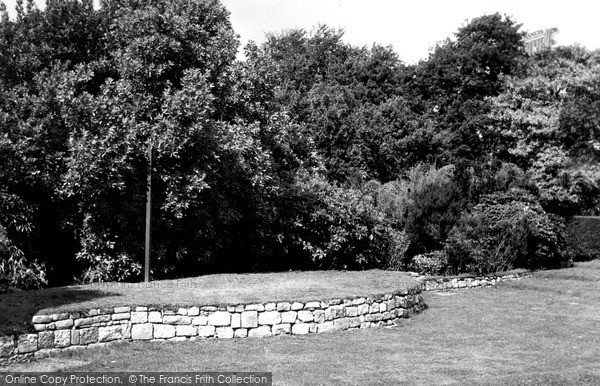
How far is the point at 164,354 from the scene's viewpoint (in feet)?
32.6

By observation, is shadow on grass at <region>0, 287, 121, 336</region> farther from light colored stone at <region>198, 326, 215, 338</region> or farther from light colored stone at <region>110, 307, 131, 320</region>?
light colored stone at <region>198, 326, 215, 338</region>

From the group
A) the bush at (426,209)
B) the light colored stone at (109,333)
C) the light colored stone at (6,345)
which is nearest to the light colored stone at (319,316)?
the light colored stone at (109,333)

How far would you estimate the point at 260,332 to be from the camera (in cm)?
1151

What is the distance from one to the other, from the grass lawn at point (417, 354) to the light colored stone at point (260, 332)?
0.90 ft

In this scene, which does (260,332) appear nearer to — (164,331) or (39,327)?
(164,331)

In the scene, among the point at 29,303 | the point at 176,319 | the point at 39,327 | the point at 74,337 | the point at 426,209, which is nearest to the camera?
the point at 39,327

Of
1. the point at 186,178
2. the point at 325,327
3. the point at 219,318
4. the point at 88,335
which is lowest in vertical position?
the point at 325,327

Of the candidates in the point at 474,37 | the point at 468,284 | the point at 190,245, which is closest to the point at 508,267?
the point at 468,284

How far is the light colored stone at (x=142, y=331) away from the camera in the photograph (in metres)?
10.7

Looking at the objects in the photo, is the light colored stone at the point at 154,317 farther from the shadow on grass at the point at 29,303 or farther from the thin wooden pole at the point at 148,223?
the thin wooden pole at the point at 148,223

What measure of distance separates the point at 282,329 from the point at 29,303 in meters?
4.44

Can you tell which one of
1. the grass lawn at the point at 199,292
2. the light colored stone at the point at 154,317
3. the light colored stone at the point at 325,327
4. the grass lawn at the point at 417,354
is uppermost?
the grass lawn at the point at 199,292

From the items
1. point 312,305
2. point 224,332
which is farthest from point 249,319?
point 312,305

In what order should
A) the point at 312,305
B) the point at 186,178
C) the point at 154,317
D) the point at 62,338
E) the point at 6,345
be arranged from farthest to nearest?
the point at 186,178
the point at 312,305
the point at 154,317
the point at 62,338
the point at 6,345
